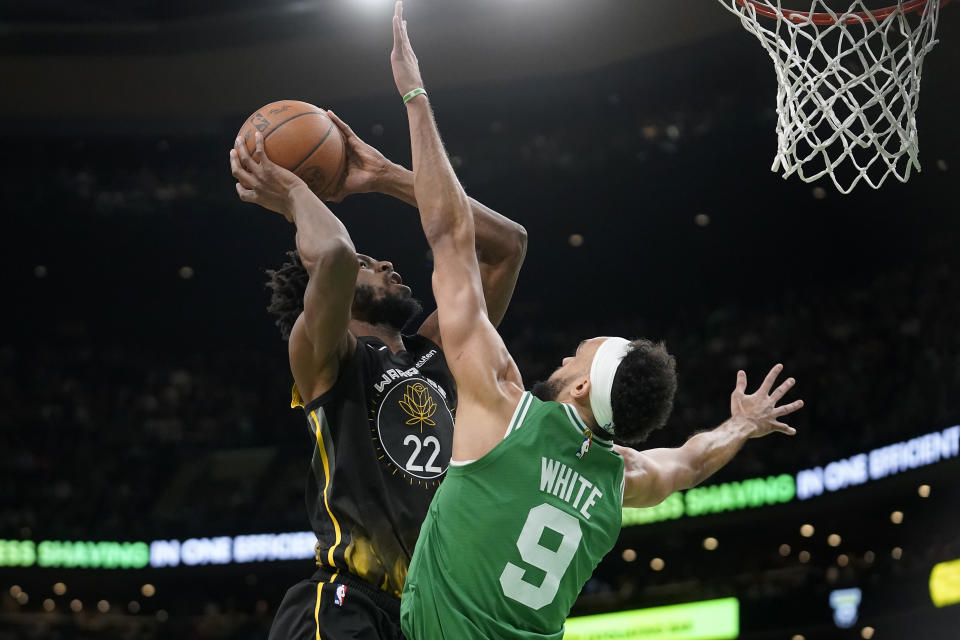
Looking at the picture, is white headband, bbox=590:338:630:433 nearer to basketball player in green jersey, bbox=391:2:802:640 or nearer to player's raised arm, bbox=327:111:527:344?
basketball player in green jersey, bbox=391:2:802:640

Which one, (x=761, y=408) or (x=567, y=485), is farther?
(x=761, y=408)

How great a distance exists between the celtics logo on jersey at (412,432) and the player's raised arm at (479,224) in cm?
36

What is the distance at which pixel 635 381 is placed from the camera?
9.49ft

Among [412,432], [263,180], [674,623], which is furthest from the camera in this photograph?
[674,623]

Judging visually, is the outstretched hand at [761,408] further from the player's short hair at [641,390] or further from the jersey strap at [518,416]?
the jersey strap at [518,416]

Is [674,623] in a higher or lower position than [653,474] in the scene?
lower

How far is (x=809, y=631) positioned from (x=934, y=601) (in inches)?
60.8

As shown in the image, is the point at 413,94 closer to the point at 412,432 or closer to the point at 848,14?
the point at 412,432

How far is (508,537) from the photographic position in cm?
283

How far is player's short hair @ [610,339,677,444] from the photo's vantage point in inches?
114

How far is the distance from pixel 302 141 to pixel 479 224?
0.67 m

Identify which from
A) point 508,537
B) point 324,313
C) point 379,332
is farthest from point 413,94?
point 508,537

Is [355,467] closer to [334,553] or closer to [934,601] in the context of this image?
[334,553]

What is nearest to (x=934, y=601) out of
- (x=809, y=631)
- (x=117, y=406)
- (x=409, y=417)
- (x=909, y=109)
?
(x=809, y=631)
